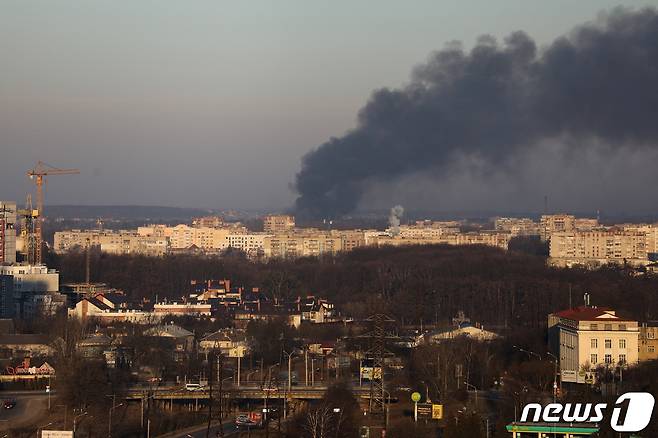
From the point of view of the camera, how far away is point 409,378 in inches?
1011

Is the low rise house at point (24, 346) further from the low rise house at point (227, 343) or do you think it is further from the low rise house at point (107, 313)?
the low rise house at point (107, 313)

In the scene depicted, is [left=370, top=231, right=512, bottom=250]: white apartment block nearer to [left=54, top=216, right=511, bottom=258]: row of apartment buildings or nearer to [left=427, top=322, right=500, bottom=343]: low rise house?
[left=54, top=216, right=511, bottom=258]: row of apartment buildings

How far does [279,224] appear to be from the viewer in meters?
90.1

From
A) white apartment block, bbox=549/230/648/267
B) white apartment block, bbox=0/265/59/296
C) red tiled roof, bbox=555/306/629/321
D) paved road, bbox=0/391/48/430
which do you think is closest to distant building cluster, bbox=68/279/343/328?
white apartment block, bbox=0/265/59/296

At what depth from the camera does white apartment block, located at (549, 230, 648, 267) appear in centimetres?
6869

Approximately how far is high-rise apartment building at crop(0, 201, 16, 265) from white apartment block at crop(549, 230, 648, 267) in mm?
24081

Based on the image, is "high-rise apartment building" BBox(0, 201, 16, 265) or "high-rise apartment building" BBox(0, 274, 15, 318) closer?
"high-rise apartment building" BBox(0, 274, 15, 318)

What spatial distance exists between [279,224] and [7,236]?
38.6m

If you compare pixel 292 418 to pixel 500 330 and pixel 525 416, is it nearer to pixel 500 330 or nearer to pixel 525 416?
pixel 525 416

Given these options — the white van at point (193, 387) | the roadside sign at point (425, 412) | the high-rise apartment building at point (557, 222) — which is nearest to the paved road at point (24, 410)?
the white van at point (193, 387)

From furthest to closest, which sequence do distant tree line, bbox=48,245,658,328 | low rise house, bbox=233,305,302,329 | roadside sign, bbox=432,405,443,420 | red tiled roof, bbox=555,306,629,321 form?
distant tree line, bbox=48,245,658,328
low rise house, bbox=233,305,302,329
red tiled roof, bbox=555,306,629,321
roadside sign, bbox=432,405,443,420

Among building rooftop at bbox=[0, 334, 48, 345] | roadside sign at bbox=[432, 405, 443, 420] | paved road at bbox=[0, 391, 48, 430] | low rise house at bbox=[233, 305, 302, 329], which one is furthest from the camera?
low rise house at bbox=[233, 305, 302, 329]

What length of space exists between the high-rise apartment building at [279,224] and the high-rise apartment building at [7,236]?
32830 mm


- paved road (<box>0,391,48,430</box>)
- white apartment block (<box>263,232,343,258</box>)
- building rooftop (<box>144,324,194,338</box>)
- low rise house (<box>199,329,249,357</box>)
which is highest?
white apartment block (<box>263,232,343,258</box>)
